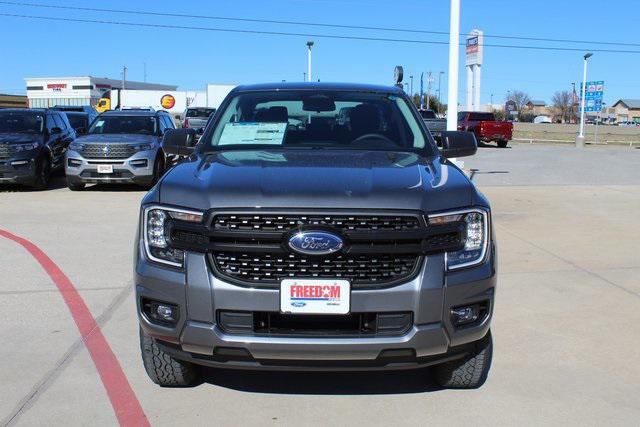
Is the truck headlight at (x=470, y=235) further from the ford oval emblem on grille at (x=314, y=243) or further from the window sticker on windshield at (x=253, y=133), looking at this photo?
the window sticker on windshield at (x=253, y=133)

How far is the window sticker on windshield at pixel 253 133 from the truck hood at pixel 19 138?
1010 centimetres

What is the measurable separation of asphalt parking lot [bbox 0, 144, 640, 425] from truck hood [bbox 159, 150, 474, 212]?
1190mm

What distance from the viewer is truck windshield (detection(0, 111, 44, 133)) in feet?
47.9

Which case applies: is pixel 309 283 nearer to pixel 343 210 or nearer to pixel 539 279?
pixel 343 210

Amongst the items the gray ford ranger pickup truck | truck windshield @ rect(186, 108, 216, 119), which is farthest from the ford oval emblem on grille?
truck windshield @ rect(186, 108, 216, 119)

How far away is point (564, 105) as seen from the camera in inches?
5492

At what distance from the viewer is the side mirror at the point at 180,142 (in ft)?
17.4

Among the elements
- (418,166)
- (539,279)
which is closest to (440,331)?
(418,166)

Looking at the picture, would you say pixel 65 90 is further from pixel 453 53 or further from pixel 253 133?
pixel 253 133

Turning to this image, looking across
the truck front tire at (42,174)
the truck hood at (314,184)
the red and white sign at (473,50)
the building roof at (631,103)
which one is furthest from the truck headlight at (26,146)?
the building roof at (631,103)

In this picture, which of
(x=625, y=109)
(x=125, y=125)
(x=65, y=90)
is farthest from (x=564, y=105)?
(x=125, y=125)

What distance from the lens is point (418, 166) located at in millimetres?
4168

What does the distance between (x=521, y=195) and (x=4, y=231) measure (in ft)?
30.2

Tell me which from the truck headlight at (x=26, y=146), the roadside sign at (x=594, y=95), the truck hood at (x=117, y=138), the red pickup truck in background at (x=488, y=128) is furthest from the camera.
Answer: the roadside sign at (x=594, y=95)
